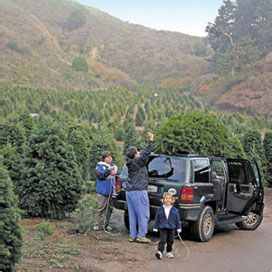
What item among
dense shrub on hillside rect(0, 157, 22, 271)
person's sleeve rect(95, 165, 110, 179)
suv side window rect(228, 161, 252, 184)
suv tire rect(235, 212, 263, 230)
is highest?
suv side window rect(228, 161, 252, 184)

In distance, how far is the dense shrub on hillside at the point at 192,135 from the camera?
10357 millimetres

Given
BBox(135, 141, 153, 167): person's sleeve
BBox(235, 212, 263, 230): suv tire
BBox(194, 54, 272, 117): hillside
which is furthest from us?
BBox(194, 54, 272, 117): hillside

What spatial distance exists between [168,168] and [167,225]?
157 centimetres

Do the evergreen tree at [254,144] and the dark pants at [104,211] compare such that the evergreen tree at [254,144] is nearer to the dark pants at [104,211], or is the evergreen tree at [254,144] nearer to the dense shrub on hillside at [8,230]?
the dark pants at [104,211]

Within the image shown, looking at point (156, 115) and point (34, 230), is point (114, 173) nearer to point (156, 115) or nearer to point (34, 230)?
point (34, 230)

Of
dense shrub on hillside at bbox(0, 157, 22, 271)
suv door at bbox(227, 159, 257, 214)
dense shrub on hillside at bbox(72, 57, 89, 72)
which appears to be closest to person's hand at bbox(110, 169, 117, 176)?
suv door at bbox(227, 159, 257, 214)

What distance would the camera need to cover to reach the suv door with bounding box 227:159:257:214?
30.7ft

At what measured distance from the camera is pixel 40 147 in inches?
363

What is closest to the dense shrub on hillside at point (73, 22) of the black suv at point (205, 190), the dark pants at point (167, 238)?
the black suv at point (205, 190)

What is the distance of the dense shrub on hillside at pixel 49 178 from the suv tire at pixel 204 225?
101 inches

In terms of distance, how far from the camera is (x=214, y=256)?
7.41 metres

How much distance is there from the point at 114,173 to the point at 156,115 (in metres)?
25.1

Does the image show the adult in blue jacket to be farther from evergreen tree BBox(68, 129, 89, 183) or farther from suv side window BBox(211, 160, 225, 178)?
evergreen tree BBox(68, 129, 89, 183)

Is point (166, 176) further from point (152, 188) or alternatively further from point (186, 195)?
point (186, 195)
